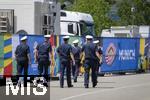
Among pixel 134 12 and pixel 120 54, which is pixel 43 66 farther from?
pixel 134 12

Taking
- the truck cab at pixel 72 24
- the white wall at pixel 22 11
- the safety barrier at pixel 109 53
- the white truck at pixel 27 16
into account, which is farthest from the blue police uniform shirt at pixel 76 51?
the truck cab at pixel 72 24

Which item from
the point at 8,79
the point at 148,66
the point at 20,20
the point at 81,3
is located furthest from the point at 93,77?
the point at 81,3

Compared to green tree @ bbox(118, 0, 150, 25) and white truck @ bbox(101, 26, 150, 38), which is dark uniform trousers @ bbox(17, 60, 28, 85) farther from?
green tree @ bbox(118, 0, 150, 25)

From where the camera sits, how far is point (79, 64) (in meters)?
24.9

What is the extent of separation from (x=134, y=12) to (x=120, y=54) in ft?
175

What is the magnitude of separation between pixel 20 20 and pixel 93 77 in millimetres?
5135

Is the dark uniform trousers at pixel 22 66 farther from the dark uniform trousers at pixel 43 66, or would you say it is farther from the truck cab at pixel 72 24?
the truck cab at pixel 72 24

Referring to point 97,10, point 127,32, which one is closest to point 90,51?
point 127,32

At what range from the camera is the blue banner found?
2978 cm

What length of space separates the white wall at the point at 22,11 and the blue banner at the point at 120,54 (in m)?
6.16

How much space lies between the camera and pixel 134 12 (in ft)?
274

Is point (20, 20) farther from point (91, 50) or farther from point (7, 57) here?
point (91, 50)

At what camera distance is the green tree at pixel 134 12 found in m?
81.9

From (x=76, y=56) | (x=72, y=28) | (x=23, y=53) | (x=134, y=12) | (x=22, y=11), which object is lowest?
(x=76, y=56)
